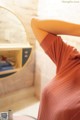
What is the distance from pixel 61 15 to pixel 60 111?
3.26 feet

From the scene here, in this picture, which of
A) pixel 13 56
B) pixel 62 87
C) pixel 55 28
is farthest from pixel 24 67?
pixel 62 87

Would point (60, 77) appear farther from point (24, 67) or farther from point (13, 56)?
point (24, 67)

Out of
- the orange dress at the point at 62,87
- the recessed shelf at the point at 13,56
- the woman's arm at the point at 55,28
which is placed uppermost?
the recessed shelf at the point at 13,56

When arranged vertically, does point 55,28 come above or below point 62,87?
above

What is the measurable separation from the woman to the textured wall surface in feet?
2.59

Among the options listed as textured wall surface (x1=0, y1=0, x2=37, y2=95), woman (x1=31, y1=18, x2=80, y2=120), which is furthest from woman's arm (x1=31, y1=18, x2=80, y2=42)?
textured wall surface (x1=0, y1=0, x2=37, y2=95)

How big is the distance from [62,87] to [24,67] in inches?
40.5

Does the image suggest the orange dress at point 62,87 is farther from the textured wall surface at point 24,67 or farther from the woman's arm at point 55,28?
the textured wall surface at point 24,67

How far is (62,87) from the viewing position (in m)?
0.64

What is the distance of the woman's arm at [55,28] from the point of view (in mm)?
770

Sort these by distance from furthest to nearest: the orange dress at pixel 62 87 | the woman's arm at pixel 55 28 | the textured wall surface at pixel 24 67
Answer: the textured wall surface at pixel 24 67 → the woman's arm at pixel 55 28 → the orange dress at pixel 62 87

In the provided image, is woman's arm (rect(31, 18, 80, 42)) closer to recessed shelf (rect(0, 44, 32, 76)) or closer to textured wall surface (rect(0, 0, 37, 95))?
recessed shelf (rect(0, 44, 32, 76))

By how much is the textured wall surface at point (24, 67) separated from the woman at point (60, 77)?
0.79 meters

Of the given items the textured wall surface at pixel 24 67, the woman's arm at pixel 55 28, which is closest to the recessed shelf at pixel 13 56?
the textured wall surface at pixel 24 67
